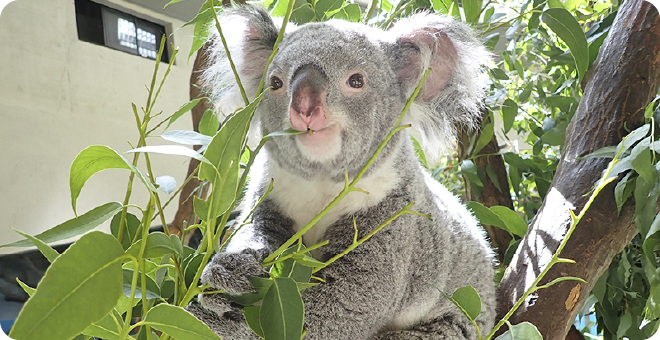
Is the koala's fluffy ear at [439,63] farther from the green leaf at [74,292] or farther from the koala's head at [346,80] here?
the green leaf at [74,292]

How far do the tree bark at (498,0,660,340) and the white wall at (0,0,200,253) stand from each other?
2.37 m

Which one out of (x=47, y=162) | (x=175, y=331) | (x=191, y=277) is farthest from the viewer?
(x=47, y=162)

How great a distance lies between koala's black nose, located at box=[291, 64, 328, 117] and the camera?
1.06 m

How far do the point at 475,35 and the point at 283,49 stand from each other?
19.0 inches

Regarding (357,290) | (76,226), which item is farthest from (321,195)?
(76,226)

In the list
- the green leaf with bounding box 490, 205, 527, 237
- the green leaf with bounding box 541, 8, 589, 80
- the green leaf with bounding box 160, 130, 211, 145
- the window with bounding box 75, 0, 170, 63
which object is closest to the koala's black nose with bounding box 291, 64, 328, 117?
the green leaf with bounding box 160, 130, 211, 145

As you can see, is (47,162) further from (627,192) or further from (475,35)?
(627,192)

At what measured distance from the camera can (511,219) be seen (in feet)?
5.46

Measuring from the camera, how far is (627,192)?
142 centimetres

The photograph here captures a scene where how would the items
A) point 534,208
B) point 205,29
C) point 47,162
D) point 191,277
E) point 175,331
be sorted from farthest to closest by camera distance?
point 47,162
point 534,208
point 205,29
point 191,277
point 175,331

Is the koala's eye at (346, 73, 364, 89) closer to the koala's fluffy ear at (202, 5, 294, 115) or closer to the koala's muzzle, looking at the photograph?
the koala's muzzle

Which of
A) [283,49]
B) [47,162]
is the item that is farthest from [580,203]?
[47,162]

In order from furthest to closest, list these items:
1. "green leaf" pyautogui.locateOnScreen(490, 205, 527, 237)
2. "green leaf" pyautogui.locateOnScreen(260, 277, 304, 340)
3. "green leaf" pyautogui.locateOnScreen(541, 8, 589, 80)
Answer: "green leaf" pyautogui.locateOnScreen(490, 205, 527, 237) < "green leaf" pyautogui.locateOnScreen(541, 8, 589, 80) < "green leaf" pyautogui.locateOnScreen(260, 277, 304, 340)

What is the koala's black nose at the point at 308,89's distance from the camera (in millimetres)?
1063
